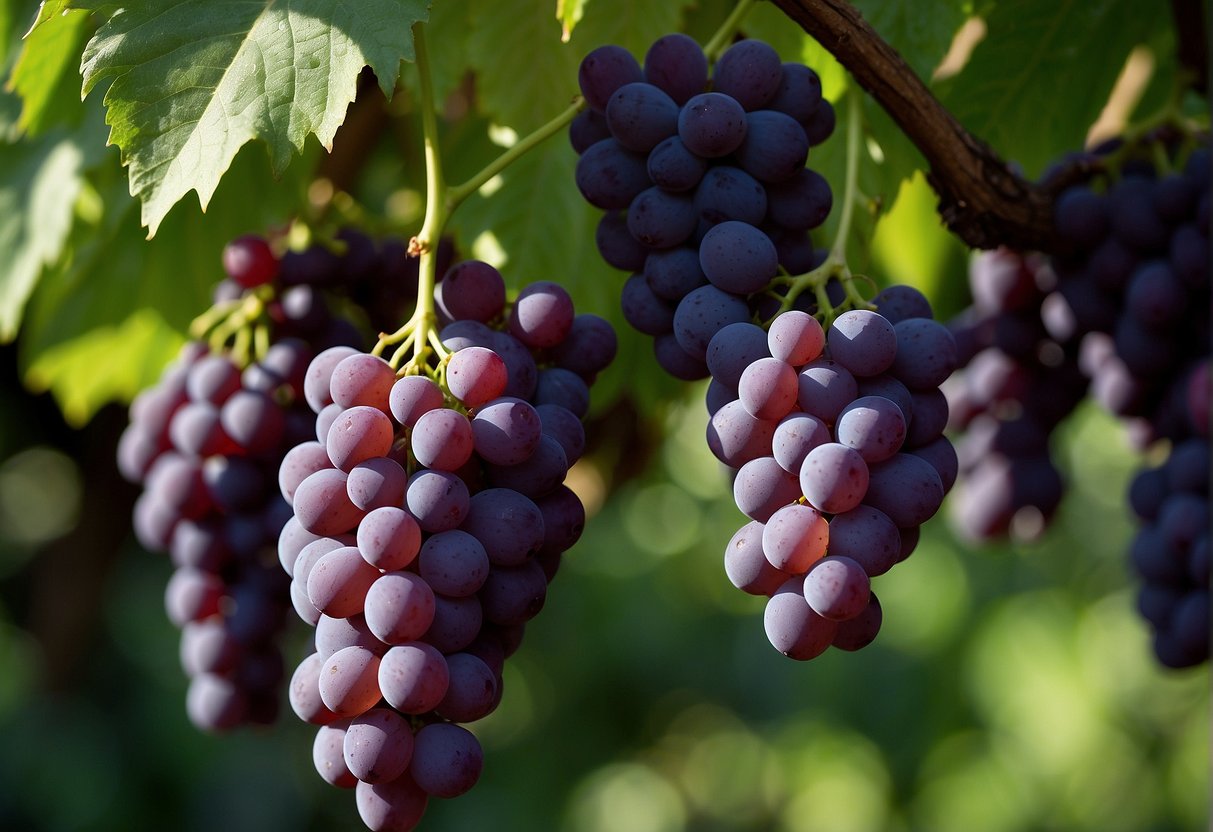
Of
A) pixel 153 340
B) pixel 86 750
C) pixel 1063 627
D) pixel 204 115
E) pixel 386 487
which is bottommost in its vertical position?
pixel 86 750

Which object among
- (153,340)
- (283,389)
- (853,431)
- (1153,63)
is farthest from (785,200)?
(153,340)

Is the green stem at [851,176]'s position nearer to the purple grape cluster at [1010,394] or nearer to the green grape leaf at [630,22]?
the green grape leaf at [630,22]

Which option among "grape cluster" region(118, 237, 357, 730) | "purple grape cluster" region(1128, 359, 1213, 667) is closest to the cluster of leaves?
"grape cluster" region(118, 237, 357, 730)

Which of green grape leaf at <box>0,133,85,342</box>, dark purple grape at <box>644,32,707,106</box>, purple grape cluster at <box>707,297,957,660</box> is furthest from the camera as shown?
green grape leaf at <box>0,133,85,342</box>

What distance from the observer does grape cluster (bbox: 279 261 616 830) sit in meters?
0.53

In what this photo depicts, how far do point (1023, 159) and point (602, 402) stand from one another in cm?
39

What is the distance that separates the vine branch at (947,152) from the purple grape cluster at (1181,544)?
17 centimetres

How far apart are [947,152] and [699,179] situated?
0.16 metres

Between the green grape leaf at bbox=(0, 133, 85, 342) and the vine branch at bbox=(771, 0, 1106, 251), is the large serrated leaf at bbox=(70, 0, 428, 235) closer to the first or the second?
the vine branch at bbox=(771, 0, 1106, 251)

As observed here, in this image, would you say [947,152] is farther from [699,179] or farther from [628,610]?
[628,610]

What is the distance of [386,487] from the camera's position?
547mm

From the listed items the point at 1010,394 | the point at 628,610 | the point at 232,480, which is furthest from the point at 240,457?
the point at 628,610

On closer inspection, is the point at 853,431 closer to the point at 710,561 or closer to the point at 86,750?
the point at 86,750

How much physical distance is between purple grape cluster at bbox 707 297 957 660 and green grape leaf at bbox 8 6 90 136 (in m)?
0.48
